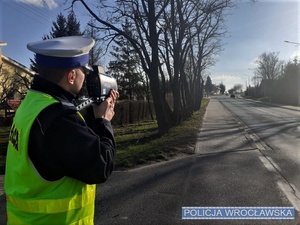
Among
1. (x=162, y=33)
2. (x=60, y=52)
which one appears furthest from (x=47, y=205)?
(x=162, y=33)

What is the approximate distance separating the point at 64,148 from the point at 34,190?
259 mm

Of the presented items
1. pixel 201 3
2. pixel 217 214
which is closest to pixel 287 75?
pixel 201 3

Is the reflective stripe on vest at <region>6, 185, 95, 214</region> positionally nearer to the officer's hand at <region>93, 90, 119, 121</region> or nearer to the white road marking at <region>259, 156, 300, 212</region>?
the officer's hand at <region>93, 90, 119, 121</region>

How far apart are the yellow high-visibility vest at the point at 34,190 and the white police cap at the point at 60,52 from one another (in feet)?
0.59

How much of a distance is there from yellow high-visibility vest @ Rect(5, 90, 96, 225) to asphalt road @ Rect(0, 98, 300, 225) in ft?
8.90

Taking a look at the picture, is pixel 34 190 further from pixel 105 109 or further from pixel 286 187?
pixel 286 187

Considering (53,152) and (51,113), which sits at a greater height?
(51,113)

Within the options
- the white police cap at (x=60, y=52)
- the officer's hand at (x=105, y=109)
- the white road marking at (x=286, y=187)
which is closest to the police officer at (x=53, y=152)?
the white police cap at (x=60, y=52)

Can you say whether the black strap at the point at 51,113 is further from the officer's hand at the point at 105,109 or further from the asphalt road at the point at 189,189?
the asphalt road at the point at 189,189

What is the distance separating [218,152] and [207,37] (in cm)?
1945

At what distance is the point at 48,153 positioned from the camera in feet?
4.99

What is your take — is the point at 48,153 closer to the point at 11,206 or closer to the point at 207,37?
the point at 11,206

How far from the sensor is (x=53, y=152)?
4.98 feet

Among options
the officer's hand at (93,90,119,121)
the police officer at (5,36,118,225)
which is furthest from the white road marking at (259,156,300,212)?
the police officer at (5,36,118,225)
